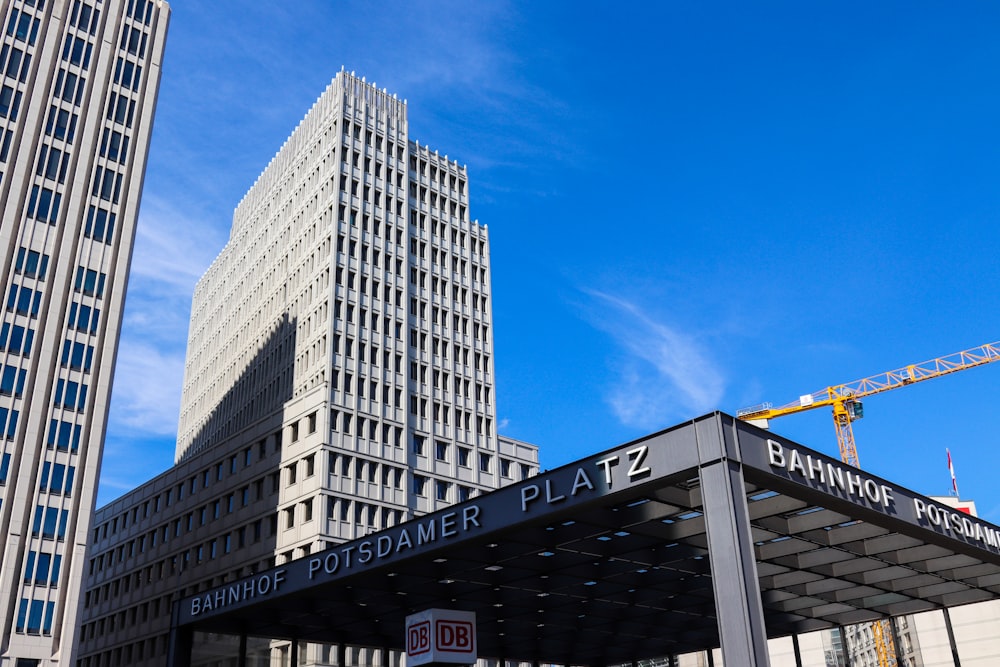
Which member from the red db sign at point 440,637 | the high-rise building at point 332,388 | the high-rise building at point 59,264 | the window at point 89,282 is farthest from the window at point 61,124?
the red db sign at point 440,637

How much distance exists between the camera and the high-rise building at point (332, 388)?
259 ft

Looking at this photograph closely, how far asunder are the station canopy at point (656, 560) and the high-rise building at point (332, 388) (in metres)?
36.4

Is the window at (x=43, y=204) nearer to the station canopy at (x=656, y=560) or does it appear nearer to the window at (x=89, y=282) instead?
the window at (x=89, y=282)

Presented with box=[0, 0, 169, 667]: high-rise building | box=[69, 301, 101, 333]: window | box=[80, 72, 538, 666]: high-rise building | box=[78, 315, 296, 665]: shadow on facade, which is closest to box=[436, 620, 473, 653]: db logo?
box=[0, 0, 169, 667]: high-rise building

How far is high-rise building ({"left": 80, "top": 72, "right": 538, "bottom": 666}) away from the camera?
7888 cm

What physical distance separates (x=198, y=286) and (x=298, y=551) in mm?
63880

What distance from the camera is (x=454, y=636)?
22.8 metres

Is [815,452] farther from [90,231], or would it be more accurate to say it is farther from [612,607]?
[90,231]

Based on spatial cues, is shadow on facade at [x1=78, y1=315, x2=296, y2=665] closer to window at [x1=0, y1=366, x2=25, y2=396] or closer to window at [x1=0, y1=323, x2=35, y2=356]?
window at [x1=0, y1=366, x2=25, y2=396]

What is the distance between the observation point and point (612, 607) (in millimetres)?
38656

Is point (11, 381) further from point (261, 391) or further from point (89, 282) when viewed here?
point (261, 391)

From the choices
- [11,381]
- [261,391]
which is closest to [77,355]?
[11,381]

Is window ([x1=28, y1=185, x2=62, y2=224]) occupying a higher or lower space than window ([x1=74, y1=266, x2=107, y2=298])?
higher

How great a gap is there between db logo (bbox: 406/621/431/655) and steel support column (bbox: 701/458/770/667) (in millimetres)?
6761
